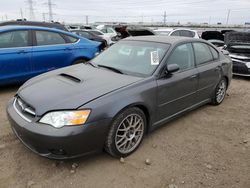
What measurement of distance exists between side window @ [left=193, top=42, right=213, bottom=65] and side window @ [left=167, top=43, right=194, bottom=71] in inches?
6.7

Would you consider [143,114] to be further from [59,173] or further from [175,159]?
[59,173]

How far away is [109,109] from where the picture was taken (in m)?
2.62

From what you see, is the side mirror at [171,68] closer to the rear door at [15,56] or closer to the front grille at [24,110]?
the front grille at [24,110]

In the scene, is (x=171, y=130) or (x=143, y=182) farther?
(x=171, y=130)

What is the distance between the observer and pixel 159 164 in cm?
288

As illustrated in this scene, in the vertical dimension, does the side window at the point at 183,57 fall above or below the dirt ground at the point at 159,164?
above

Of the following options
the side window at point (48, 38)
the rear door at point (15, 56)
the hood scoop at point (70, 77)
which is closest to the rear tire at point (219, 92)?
the hood scoop at point (70, 77)

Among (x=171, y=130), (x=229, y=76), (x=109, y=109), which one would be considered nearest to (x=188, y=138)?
(x=171, y=130)

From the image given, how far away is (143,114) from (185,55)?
54.4 inches

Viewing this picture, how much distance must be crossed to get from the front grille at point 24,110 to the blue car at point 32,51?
7.60 ft

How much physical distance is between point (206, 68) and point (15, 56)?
3.88 m

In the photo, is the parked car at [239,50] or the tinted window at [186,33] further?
the tinted window at [186,33]

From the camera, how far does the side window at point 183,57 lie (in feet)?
11.6

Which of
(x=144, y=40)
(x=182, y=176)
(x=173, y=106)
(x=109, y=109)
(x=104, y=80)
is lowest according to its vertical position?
(x=182, y=176)
